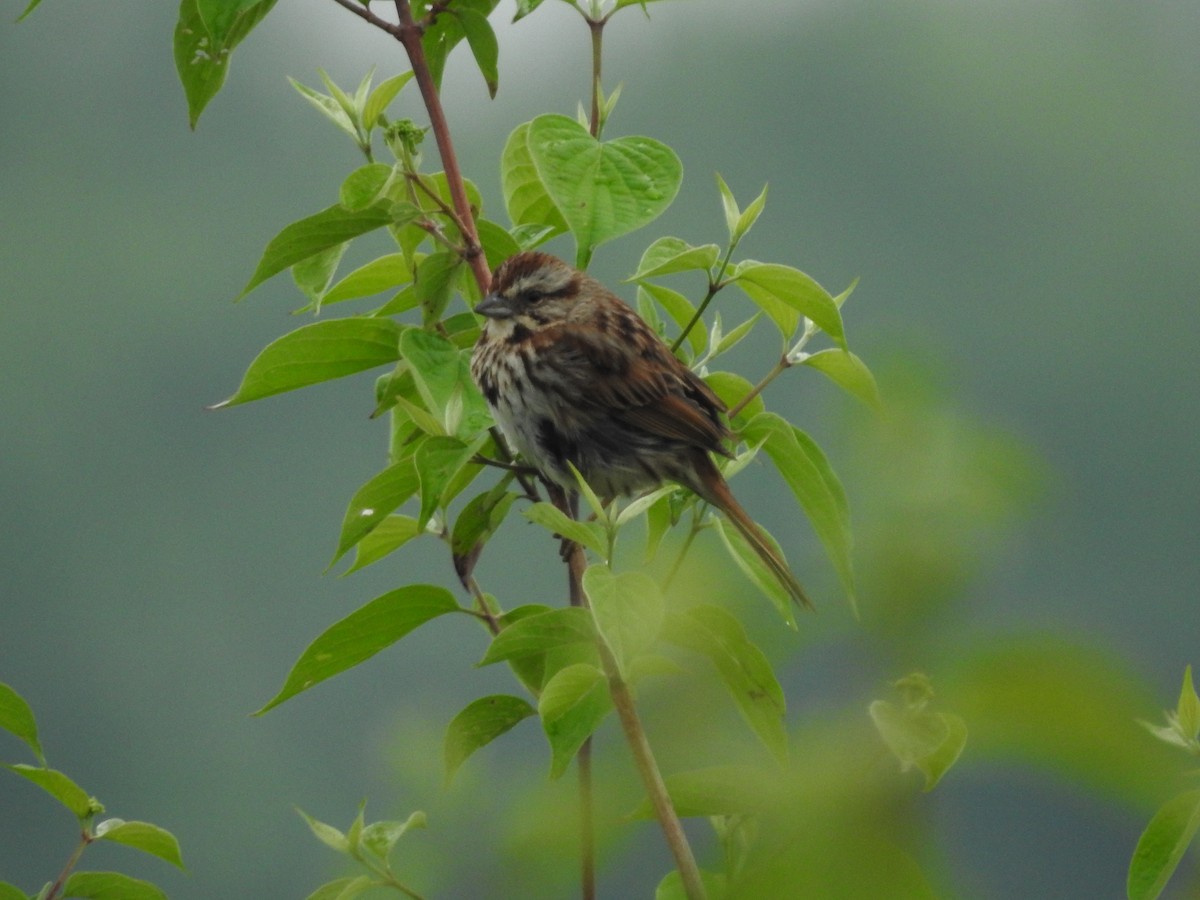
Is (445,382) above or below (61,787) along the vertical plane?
above

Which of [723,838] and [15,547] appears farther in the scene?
[15,547]

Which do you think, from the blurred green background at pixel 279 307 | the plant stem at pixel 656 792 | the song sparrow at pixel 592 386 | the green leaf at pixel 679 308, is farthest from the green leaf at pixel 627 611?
the blurred green background at pixel 279 307

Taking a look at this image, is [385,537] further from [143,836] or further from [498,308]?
[498,308]

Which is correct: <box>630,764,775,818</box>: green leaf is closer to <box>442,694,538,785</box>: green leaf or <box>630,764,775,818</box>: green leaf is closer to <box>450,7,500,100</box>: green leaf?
<box>442,694,538,785</box>: green leaf

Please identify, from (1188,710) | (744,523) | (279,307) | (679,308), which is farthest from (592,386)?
(279,307)

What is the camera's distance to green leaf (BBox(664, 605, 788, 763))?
1646 mm

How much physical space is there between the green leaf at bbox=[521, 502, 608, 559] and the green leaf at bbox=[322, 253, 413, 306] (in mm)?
639

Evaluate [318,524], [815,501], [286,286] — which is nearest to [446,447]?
[815,501]

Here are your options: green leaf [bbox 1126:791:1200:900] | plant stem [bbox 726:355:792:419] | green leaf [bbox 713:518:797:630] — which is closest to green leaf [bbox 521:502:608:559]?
green leaf [bbox 713:518:797:630]

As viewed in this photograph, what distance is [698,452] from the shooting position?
3016 millimetres

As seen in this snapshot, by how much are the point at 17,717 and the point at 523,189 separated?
3.47ft

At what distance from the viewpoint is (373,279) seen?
2.20 metres

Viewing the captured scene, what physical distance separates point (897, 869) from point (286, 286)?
3446 centimetres

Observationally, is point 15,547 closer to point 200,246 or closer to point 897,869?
point 200,246
